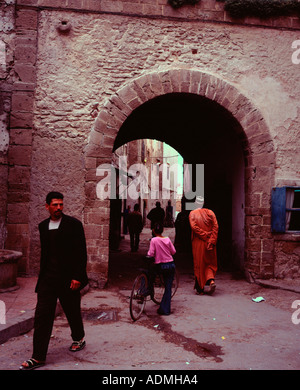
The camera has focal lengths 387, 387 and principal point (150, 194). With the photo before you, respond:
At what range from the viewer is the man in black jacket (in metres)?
3.49

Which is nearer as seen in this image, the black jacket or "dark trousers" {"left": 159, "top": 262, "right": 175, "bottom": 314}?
the black jacket

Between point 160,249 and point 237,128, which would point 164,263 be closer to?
point 160,249

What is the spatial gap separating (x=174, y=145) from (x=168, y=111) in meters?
3.67

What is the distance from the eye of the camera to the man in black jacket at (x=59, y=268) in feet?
11.5

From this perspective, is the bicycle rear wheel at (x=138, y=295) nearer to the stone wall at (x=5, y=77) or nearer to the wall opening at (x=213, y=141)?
the stone wall at (x=5, y=77)

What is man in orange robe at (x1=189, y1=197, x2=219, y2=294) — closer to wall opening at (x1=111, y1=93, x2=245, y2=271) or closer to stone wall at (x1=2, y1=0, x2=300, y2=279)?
stone wall at (x1=2, y1=0, x2=300, y2=279)

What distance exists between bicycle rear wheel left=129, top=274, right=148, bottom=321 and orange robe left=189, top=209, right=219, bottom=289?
162cm

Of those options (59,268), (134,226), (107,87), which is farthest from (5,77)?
(134,226)

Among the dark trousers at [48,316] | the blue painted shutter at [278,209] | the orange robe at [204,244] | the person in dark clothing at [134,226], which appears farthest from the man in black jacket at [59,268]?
the person in dark clothing at [134,226]

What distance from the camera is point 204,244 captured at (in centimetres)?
676

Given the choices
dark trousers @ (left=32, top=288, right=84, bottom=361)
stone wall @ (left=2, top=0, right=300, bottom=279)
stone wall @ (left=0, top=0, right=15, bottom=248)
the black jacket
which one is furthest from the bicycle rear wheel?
stone wall @ (left=0, top=0, right=15, bottom=248)

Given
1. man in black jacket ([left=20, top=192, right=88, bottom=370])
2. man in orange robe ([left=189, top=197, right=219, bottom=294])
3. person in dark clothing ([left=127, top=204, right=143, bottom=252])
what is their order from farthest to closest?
person in dark clothing ([left=127, top=204, right=143, bottom=252]), man in orange robe ([left=189, top=197, right=219, bottom=294]), man in black jacket ([left=20, top=192, right=88, bottom=370])

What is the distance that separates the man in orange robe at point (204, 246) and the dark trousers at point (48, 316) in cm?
328
